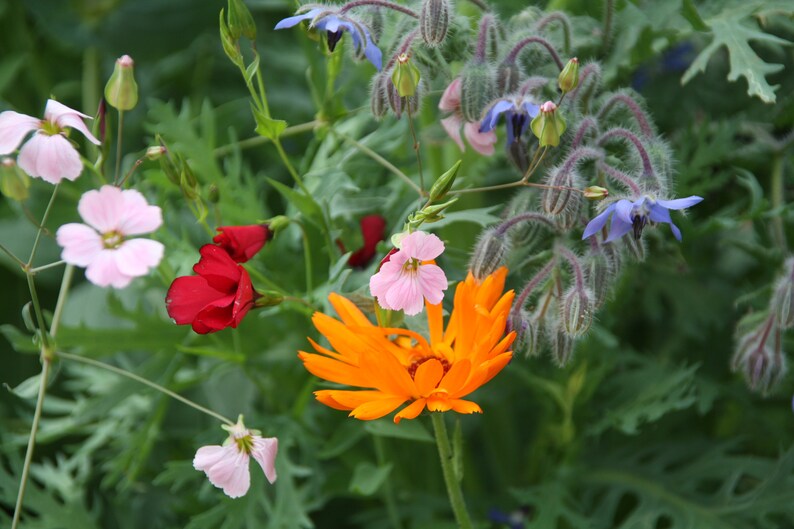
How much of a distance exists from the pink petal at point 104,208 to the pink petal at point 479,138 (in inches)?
8.9

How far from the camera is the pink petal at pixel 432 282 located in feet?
1.61

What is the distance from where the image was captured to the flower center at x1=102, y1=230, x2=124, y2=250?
1.64 feet

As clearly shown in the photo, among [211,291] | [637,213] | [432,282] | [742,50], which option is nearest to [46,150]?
[211,291]

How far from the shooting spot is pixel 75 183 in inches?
33.7

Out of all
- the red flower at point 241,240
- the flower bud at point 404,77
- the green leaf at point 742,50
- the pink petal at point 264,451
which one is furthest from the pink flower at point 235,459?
the green leaf at point 742,50

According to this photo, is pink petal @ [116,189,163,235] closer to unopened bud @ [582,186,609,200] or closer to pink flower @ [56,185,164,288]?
pink flower @ [56,185,164,288]

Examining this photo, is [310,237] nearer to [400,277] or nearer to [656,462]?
[400,277]

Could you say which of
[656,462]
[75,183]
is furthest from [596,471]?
[75,183]

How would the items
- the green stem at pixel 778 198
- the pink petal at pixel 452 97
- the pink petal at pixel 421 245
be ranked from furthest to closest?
the green stem at pixel 778 198 < the pink petal at pixel 452 97 < the pink petal at pixel 421 245

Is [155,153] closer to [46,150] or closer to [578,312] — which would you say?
[46,150]

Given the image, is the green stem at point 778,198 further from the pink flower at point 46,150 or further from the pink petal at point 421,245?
the pink flower at point 46,150

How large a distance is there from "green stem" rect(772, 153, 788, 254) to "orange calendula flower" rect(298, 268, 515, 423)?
28 centimetres

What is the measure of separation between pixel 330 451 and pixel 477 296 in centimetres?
20

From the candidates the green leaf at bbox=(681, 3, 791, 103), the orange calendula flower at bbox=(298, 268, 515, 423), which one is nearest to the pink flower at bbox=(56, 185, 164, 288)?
the orange calendula flower at bbox=(298, 268, 515, 423)
